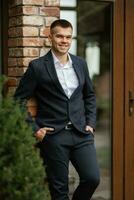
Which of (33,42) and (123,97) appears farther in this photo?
(123,97)

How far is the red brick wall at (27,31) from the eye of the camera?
5363 mm

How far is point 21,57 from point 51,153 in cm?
89

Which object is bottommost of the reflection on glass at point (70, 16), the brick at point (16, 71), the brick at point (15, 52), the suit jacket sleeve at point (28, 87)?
the suit jacket sleeve at point (28, 87)

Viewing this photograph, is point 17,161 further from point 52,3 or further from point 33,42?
point 52,3

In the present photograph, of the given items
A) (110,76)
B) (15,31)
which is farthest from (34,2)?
(110,76)

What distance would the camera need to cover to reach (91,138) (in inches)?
204

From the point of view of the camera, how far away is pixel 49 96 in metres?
5.02

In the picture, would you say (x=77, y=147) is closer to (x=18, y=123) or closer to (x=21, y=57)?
(x=21, y=57)

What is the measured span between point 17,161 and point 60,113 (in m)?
1.46

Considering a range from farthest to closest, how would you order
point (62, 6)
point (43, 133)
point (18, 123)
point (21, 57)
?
point (62, 6), point (21, 57), point (43, 133), point (18, 123)

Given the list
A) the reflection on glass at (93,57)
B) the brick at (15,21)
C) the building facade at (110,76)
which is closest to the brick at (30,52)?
the brick at (15,21)

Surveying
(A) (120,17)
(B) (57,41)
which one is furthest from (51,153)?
(A) (120,17)

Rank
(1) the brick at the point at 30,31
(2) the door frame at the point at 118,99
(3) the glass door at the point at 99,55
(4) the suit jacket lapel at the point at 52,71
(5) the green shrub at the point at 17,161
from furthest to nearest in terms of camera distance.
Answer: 1. (2) the door frame at the point at 118,99
2. (3) the glass door at the point at 99,55
3. (1) the brick at the point at 30,31
4. (4) the suit jacket lapel at the point at 52,71
5. (5) the green shrub at the point at 17,161

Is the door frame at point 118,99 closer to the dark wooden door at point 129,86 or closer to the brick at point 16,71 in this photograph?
the dark wooden door at point 129,86
